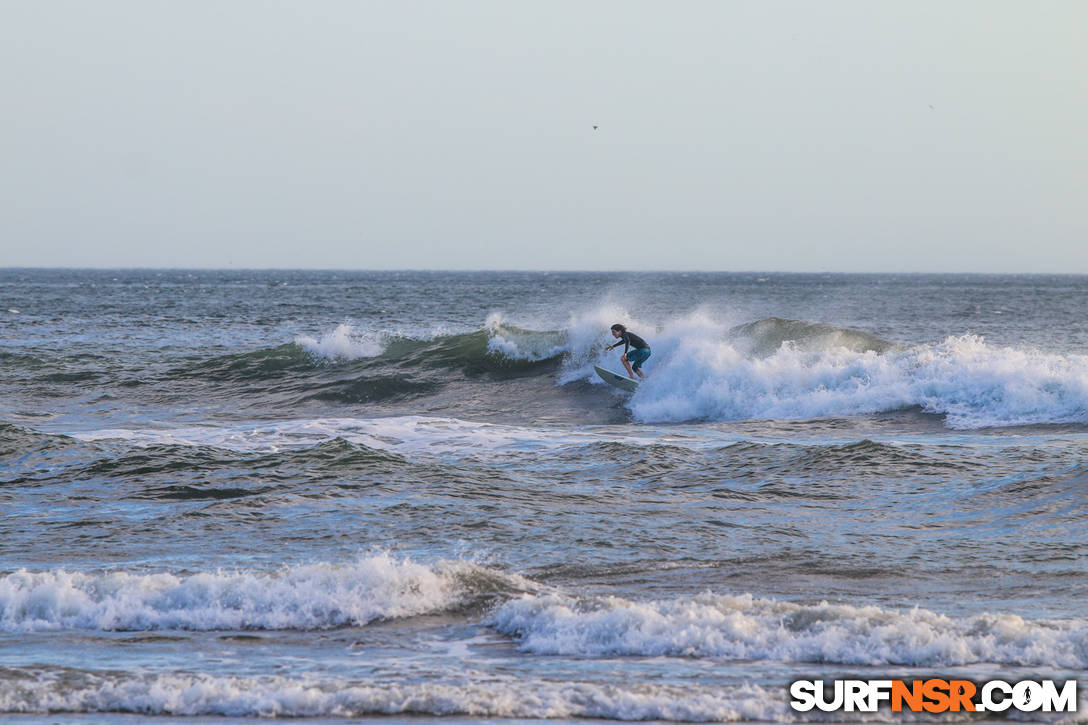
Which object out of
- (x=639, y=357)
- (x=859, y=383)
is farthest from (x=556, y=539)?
(x=639, y=357)

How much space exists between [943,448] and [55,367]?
22162 mm

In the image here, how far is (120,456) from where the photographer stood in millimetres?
14594

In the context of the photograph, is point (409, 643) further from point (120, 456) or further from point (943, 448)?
point (943, 448)

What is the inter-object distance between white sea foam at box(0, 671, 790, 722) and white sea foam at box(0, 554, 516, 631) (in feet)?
4.24

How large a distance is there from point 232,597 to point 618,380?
1523 cm

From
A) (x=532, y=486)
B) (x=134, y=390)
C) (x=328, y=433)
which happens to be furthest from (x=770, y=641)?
(x=134, y=390)

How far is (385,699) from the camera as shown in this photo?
632 cm

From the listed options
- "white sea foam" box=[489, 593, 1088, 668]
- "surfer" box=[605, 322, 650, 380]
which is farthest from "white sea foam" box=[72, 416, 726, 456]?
"white sea foam" box=[489, 593, 1088, 668]

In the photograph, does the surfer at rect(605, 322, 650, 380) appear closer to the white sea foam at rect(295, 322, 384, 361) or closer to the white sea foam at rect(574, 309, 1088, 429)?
the white sea foam at rect(574, 309, 1088, 429)

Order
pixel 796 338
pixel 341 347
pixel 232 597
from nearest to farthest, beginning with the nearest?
1. pixel 232 597
2. pixel 796 338
3. pixel 341 347

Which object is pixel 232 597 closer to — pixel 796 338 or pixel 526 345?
pixel 796 338

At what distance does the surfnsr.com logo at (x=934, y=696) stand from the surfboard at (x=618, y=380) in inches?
620

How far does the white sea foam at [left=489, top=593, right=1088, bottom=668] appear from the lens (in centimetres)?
701

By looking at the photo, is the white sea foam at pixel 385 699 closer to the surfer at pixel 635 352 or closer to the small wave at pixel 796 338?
the surfer at pixel 635 352
